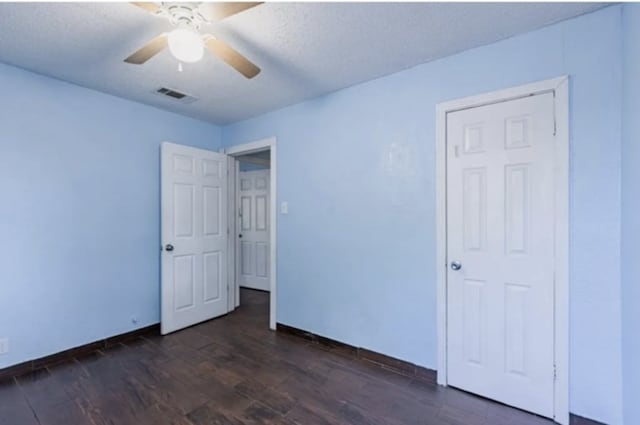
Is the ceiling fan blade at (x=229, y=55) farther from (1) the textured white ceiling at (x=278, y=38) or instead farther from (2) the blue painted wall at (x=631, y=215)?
(2) the blue painted wall at (x=631, y=215)

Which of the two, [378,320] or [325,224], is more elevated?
[325,224]

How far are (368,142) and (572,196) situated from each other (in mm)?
1478

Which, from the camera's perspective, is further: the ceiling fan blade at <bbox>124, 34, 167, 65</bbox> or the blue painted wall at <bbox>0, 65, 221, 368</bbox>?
the blue painted wall at <bbox>0, 65, 221, 368</bbox>

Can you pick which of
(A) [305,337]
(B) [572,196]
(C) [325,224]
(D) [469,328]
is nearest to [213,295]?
(A) [305,337]

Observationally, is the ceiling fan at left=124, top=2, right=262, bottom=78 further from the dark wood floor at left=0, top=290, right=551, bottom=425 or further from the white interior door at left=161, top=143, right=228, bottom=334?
the dark wood floor at left=0, top=290, right=551, bottom=425

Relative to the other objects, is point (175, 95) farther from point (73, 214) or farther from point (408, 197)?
point (408, 197)

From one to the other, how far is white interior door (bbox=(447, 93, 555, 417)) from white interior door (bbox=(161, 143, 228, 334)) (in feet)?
8.83

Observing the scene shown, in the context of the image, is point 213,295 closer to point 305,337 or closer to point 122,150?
point 305,337

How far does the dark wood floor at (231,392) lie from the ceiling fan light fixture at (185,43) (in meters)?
2.11

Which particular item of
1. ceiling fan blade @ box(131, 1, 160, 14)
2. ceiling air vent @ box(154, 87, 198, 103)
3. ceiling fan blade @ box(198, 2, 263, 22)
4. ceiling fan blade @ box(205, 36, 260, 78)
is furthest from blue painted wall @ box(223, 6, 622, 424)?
ceiling fan blade @ box(131, 1, 160, 14)

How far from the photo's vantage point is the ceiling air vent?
2.85m

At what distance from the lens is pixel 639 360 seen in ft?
4.69

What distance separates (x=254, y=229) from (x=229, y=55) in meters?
3.73

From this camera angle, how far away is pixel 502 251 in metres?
2.05
